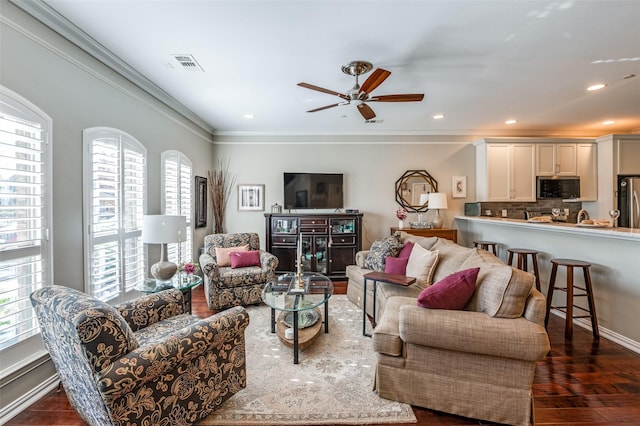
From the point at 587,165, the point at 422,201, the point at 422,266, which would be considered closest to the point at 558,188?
the point at 587,165

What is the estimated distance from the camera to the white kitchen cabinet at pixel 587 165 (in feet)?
17.2

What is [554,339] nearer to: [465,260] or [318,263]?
[465,260]

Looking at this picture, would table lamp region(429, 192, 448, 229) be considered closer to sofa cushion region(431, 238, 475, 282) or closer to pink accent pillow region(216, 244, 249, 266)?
sofa cushion region(431, 238, 475, 282)

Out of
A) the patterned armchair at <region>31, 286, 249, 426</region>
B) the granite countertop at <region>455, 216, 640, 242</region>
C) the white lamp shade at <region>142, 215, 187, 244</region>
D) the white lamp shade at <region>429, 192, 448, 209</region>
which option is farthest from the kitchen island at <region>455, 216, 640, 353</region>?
the white lamp shade at <region>142, 215, 187, 244</region>

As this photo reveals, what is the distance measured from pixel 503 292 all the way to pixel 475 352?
17.3 inches

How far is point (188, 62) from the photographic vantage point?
2818 millimetres

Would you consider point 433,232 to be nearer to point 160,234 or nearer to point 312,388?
point 312,388

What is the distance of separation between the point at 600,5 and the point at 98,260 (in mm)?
4533

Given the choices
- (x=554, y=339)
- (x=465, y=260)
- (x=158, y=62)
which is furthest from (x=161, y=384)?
(x=554, y=339)

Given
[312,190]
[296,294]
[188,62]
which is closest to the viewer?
[296,294]

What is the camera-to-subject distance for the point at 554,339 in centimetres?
284

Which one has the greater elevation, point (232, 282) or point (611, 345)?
point (232, 282)

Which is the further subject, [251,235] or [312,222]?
[312,222]

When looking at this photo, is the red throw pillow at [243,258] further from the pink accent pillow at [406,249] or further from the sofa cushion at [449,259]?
the sofa cushion at [449,259]
